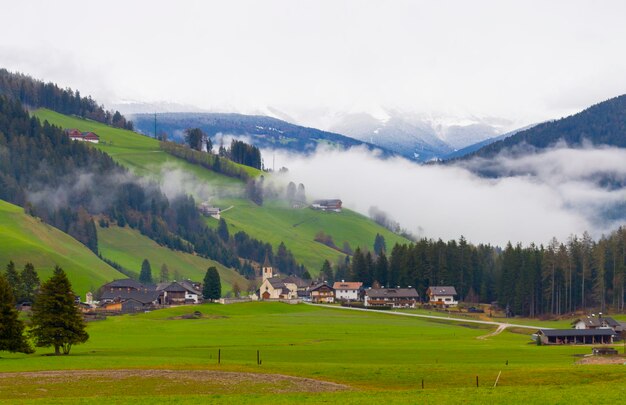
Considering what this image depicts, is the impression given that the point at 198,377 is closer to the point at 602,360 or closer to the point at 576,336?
the point at 602,360

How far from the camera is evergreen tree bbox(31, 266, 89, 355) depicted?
94.4m

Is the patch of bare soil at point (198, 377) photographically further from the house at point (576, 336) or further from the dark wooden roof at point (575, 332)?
the dark wooden roof at point (575, 332)

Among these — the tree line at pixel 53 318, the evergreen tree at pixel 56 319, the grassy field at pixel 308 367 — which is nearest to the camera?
the grassy field at pixel 308 367

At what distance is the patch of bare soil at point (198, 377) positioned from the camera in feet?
228

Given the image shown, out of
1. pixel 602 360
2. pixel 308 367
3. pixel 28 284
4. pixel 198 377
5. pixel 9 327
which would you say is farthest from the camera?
pixel 28 284

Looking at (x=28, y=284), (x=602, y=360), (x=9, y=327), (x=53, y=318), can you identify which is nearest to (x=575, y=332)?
(x=602, y=360)

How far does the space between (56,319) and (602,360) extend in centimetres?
5520

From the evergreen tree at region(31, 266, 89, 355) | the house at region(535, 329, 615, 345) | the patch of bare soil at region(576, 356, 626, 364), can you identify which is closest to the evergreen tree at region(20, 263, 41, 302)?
the evergreen tree at region(31, 266, 89, 355)

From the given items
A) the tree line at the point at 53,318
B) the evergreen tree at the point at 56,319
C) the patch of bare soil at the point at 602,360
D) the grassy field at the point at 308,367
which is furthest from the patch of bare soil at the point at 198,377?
the patch of bare soil at the point at 602,360

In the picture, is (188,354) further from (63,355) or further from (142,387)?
(142,387)

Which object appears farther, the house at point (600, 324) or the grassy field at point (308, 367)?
the house at point (600, 324)

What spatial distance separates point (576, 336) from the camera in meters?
135

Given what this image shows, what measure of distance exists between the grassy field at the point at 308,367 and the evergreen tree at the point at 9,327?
131 cm

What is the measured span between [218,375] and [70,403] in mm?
18467
